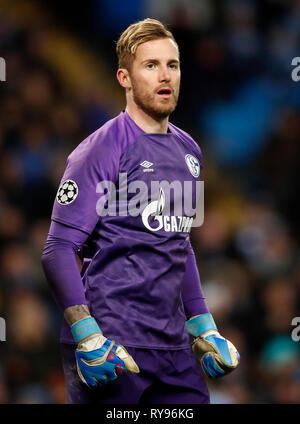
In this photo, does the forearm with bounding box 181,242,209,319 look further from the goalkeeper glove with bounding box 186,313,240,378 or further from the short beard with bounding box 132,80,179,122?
the short beard with bounding box 132,80,179,122

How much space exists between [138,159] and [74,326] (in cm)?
59

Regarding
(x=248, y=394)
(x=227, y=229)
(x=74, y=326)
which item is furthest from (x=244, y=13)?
(x=74, y=326)

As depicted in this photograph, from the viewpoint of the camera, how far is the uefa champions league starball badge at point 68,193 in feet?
8.18

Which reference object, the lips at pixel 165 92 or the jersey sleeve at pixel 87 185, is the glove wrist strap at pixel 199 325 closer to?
the jersey sleeve at pixel 87 185

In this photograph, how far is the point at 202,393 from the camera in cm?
265

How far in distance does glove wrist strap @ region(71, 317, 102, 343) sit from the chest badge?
67 cm

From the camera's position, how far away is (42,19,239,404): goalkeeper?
2.45 meters

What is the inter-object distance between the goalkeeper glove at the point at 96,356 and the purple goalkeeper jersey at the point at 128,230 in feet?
A: 0.41

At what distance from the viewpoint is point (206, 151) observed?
5.89 m

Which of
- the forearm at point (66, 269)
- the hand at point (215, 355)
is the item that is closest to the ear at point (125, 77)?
the forearm at point (66, 269)

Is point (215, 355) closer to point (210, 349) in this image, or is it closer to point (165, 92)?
point (210, 349)

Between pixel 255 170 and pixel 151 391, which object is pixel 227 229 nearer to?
pixel 255 170

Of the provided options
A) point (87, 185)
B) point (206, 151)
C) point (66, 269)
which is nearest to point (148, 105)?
point (87, 185)

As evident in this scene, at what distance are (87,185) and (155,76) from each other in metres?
0.45
